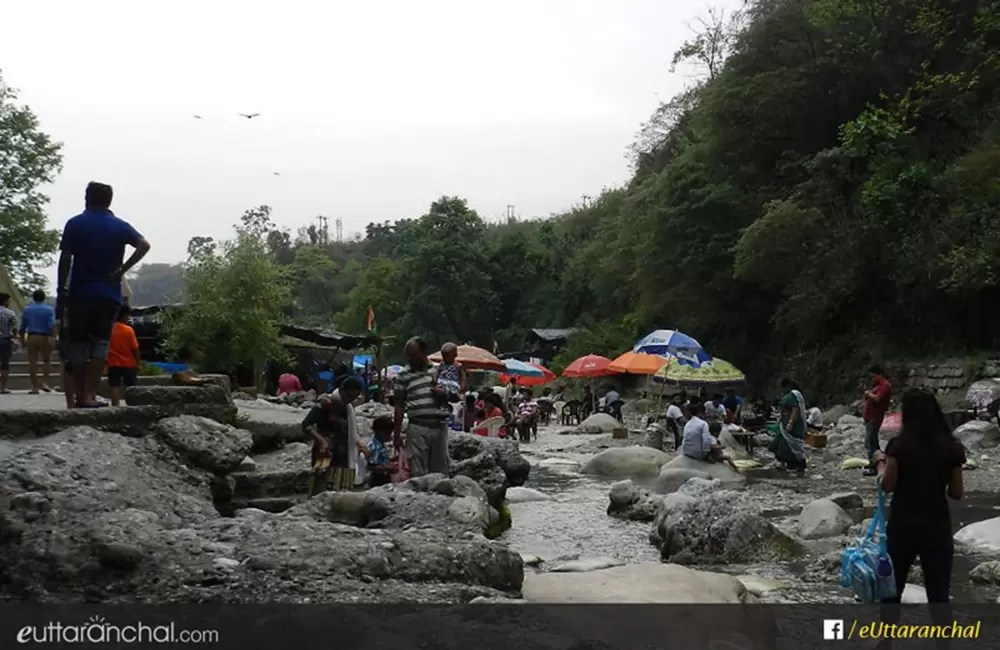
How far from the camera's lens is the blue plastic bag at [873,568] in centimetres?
521

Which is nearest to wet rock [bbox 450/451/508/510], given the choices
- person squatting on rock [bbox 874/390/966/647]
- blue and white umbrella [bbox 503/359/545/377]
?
person squatting on rock [bbox 874/390/966/647]

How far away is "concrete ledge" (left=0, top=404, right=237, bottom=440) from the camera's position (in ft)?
22.0

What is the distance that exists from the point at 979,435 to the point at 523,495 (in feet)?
28.7

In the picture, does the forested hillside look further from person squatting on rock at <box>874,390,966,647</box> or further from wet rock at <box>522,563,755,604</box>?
person squatting on rock at <box>874,390,966,647</box>

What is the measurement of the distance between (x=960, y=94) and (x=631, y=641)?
2375cm

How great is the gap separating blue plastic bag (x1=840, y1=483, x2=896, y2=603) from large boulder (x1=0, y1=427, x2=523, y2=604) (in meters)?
1.96

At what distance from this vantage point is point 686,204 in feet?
108

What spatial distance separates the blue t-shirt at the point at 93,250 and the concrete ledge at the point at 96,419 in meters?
0.87

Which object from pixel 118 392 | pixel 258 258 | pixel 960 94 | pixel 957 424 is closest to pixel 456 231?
pixel 258 258

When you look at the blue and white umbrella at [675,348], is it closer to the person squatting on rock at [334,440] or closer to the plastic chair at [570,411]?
the plastic chair at [570,411]

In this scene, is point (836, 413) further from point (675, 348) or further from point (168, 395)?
point (168, 395)

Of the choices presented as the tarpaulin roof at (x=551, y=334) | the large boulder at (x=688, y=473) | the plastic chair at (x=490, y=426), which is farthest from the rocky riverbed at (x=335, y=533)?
the tarpaulin roof at (x=551, y=334)

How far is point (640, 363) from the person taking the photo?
993 inches

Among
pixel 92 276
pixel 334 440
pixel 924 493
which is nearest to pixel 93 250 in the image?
pixel 92 276
